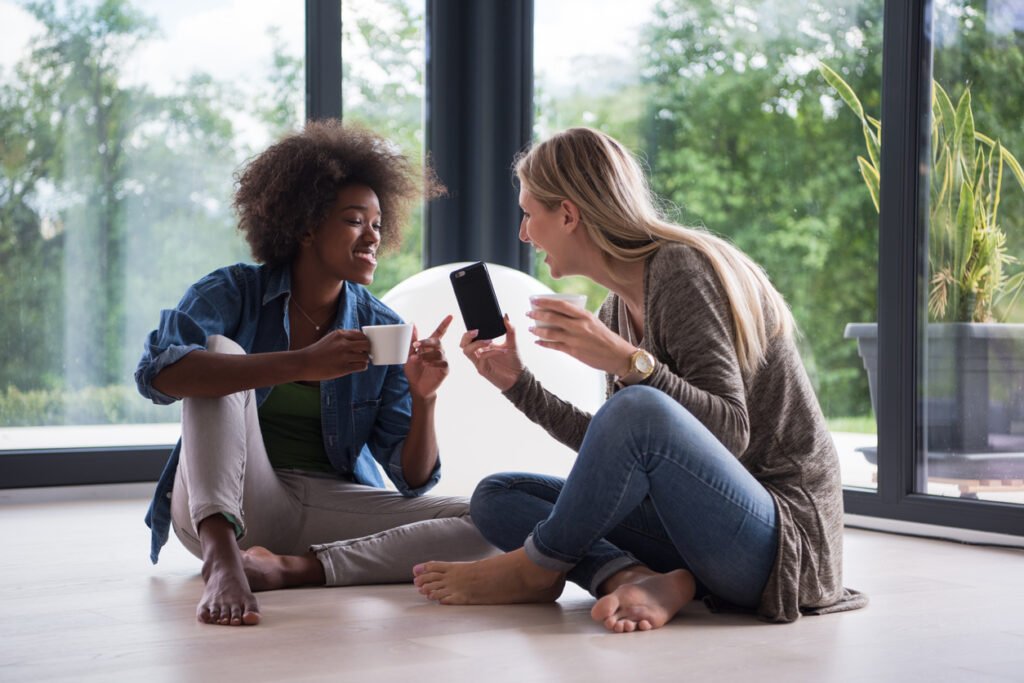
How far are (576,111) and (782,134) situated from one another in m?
0.89

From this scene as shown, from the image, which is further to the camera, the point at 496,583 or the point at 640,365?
the point at 496,583

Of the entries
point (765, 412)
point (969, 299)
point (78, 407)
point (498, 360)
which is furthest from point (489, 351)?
point (78, 407)

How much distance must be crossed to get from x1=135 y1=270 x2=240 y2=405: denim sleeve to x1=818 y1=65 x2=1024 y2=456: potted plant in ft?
5.62

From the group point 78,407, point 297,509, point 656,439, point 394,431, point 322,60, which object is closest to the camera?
point 656,439

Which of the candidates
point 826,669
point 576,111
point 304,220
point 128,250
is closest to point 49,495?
point 128,250

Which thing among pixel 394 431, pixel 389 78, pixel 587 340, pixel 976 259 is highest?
pixel 389 78

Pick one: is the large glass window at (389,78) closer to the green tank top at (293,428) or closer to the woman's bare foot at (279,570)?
the green tank top at (293,428)

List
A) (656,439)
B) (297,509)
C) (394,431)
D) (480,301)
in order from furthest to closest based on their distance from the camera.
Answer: (394,431) → (297,509) → (480,301) → (656,439)

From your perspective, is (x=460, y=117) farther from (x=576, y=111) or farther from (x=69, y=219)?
(x=69, y=219)

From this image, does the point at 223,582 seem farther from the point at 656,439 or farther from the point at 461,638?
the point at 656,439

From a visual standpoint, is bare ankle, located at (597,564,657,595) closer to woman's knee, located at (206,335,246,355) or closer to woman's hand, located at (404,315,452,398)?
woman's hand, located at (404,315,452,398)

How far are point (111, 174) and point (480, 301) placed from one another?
6.93 ft

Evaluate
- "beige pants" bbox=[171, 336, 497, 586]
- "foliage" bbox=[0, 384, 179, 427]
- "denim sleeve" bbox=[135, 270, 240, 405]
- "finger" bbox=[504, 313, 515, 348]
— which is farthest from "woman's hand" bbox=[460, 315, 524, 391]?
"foliage" bbox=[0, 384, 179, 427]

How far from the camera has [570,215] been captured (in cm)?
193
